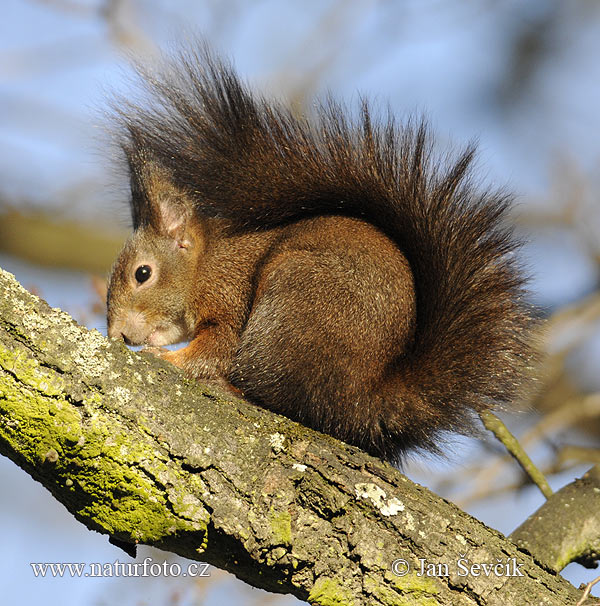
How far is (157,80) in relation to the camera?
317cm

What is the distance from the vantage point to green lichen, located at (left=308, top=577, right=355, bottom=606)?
200cm

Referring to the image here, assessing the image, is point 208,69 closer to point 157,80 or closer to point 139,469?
point 157,80

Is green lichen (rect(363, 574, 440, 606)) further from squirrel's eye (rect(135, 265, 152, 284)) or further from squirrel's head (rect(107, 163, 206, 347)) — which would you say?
squirrel's eye (rect(135, 265, 152, 284))

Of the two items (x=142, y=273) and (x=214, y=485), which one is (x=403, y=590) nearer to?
(x=214, y=485)

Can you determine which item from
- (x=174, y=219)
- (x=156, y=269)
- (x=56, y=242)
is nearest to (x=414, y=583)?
(x=156, y=269)

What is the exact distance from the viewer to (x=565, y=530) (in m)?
2.64

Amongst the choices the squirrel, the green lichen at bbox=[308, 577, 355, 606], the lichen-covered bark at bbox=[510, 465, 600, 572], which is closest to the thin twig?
the lichen-covered bark at bbox=[510, 465, 600, 572]

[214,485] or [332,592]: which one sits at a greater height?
[214,485]

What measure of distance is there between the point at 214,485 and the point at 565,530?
135cm

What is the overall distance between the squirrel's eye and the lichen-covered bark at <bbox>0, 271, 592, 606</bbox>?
1264 millimetres

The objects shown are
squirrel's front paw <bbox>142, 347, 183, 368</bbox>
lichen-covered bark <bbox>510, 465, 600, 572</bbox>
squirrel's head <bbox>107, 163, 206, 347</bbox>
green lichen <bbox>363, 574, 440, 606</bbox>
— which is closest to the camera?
green lichen <bbox>363, 574, 440, 606</bbox>

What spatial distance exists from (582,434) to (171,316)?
7.71 ft

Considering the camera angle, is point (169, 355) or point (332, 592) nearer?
point (332, 592)

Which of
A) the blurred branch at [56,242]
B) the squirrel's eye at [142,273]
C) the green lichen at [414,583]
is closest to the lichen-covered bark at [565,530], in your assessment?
the green lichen at [414,583]
